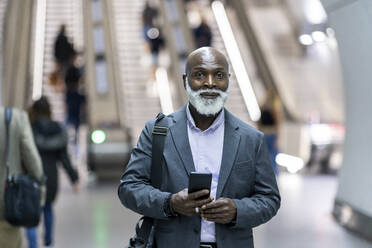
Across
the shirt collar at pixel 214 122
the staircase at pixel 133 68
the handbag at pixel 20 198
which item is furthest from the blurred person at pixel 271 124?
the shirt collar at pixel 214 122

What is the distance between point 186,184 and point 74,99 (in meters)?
12.1

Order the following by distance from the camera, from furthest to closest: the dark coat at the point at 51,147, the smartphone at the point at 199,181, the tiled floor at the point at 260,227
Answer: the dark coat at the point at 51,147 → the tiled floor at the point at 260,227 → the smartphone at the point at 199,181

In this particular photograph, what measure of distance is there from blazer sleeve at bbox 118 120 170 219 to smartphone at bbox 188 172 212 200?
17 centimetres

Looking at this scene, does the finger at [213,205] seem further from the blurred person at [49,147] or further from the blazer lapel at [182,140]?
the blurred person at [49,147]

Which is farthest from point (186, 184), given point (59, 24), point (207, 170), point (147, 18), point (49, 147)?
point (59, 24)

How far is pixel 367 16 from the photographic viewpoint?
583 cm

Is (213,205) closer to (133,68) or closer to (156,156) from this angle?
(156,156)

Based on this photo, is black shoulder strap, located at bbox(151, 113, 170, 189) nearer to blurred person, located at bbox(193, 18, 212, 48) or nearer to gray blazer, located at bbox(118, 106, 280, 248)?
gray blazer, located at bbox(118, 106, 280, 248)

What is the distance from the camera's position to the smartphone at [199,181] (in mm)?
2367

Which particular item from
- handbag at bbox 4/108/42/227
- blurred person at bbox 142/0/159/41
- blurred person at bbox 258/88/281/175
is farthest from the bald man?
blurred person at bbox 142/0/159/41

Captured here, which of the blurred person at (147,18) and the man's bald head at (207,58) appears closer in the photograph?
the man's bald head at (207,58)

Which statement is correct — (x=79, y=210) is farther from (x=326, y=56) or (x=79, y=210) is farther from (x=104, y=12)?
(x=326, y=56)

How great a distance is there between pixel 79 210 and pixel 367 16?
176 inches

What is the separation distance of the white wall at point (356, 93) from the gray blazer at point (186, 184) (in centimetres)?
355
